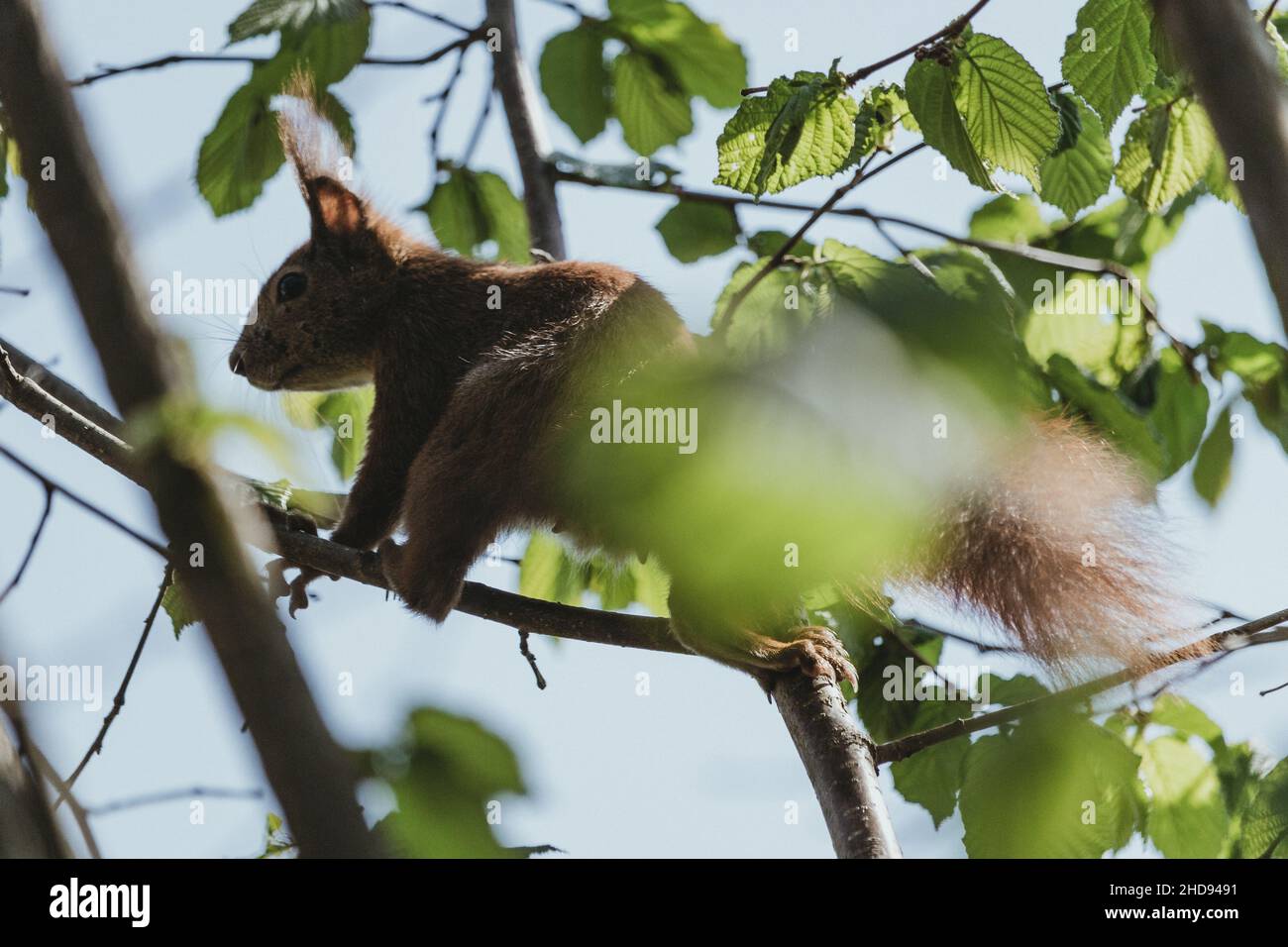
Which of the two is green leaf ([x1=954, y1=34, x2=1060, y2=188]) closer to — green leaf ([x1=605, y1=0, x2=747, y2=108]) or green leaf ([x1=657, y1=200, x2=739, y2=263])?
green leaf ([x1=657, y1=200, x2=739, y2=263])

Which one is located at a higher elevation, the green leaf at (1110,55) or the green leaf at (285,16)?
the green leaf at (285,16)

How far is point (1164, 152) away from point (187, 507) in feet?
9.80

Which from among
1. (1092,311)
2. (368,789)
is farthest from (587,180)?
(368,789)

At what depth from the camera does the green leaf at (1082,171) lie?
3.23 metres

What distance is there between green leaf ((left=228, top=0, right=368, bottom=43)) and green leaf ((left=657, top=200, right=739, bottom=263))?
4.98 ft

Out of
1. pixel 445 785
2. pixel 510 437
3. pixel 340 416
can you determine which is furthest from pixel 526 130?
pixel 445 785

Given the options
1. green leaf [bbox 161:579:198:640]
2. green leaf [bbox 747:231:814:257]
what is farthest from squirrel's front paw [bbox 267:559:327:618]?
green leaf [bbox 747:231:814:257]

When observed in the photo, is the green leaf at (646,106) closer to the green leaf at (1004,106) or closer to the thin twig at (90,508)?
the green leaf at (1004,106)

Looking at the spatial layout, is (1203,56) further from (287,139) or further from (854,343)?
(287,139)

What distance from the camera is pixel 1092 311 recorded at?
11.9ft

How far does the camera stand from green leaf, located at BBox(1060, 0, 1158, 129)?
236 centimetres

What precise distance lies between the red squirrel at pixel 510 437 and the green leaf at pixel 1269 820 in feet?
1.22

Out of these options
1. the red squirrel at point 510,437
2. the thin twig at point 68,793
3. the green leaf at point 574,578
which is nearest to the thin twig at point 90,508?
the thin twig at point 68,793

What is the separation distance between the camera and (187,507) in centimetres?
72
